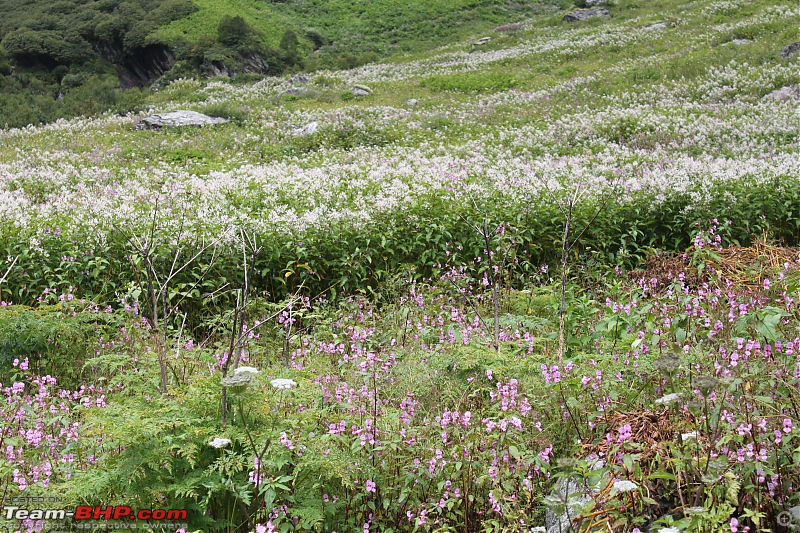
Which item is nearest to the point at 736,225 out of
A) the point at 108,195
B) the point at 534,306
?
the point at 534,306

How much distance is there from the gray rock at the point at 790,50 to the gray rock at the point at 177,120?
818 inches

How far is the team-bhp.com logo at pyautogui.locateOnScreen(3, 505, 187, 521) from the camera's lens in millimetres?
3223

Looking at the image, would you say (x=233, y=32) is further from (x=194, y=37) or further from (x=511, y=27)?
(x=511, y=27)

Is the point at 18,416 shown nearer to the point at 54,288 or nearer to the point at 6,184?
the point at 54,288

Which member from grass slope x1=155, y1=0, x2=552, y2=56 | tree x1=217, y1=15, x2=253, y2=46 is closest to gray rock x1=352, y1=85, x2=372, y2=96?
tree x1=217, y1=15, x2=253, y2=46

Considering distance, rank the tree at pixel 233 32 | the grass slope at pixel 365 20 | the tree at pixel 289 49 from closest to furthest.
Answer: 1. the tree at pixel 233 32
2. the tree at pixel 289 49
3. the grass slope at pixel 365 20

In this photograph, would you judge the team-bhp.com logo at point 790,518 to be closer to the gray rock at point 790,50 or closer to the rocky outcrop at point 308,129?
the rocky outcrop at point 308,129

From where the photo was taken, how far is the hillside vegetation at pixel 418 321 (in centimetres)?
334

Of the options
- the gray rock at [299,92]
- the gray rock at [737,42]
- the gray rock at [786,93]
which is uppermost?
the gray rock at [299,92]

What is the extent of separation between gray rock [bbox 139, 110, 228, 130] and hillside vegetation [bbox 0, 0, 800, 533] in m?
1.83

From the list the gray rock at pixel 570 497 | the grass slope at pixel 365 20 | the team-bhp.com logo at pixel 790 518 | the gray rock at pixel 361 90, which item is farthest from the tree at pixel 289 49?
the team-bhp.com logo at pixel 790 518

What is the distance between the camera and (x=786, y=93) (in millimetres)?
19344

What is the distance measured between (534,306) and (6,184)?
12101 millimetres

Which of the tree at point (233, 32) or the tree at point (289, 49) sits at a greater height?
the tree at point (233, 32)
